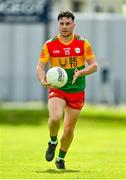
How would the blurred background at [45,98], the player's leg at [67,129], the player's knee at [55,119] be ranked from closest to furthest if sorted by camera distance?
the player's knee at [55,119]
the player's leg at [67,129]
the blurred background at [45,98]

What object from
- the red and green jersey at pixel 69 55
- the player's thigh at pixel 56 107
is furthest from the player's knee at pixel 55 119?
the red and green jersey at pixel 69 55

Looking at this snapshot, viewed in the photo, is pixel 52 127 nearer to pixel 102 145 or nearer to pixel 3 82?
pixel 102 145

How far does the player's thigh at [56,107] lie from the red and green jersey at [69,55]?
0.66 ft

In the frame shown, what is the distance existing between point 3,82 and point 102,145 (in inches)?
801

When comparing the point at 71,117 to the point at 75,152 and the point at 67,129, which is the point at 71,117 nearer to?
the point at 67,129

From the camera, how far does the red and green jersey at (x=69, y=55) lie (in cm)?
1430

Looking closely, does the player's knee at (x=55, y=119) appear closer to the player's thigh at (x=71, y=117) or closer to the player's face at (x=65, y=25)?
the player's thigh at (x=71, y=117)

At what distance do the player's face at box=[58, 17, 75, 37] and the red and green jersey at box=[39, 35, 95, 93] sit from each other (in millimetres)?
208

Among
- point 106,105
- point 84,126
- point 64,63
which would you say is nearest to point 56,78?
point 64,63

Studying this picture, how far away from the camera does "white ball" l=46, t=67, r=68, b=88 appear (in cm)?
1386

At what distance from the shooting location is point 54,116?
14055 millimetres

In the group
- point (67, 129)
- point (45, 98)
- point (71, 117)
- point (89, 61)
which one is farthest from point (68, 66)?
point (45, 98)

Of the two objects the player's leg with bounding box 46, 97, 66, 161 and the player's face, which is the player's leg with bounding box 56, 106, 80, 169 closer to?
the player's leg with bounding box 46, 97, 66, 161

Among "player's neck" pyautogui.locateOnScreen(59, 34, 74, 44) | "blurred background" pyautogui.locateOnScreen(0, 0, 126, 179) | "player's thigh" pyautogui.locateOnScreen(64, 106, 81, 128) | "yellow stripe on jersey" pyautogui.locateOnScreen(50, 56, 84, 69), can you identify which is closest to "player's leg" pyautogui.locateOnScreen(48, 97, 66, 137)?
"player's thigh" pyautogui.locateOnScreen(64, 106, 81, 128)
